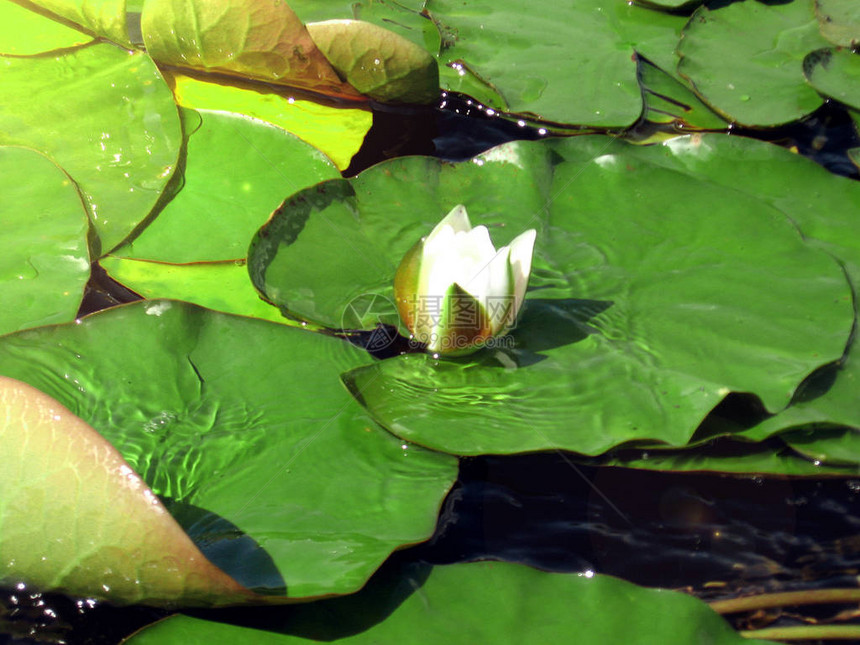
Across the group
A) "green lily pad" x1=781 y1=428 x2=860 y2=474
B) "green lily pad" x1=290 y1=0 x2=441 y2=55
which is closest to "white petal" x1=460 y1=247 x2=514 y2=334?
"green lily pad" x1=781 y1=428 x2=860 y2=474

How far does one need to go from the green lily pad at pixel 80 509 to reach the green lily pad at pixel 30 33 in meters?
1.68

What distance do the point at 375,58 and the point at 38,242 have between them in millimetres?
1087

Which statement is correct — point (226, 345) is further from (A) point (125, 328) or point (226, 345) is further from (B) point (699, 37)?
(B) point (699, 37)

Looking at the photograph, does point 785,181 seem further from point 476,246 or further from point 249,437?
point 249,437

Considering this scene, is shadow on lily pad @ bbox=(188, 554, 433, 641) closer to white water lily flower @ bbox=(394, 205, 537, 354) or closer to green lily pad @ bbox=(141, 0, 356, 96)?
white water lily flower @ bbox=(394, 205, 537, 354)

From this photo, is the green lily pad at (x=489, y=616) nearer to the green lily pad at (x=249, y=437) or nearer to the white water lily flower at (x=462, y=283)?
the green lily pad at (x=249, y=437)

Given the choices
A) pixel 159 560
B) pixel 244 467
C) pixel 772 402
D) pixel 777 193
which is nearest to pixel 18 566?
pixel 159 560

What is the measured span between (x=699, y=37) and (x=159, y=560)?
7.74 feet

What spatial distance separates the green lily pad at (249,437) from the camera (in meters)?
1.19

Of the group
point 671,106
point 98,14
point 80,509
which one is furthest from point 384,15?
point 80,509

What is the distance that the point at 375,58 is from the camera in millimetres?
2123

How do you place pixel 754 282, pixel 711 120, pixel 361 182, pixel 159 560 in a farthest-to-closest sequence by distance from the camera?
pixel 711 120, pixel 361 182, pixel 754 282, pixel 159 560

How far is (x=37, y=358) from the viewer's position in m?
1.42

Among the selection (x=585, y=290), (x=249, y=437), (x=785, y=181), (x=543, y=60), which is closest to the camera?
(x=249, y=437)
